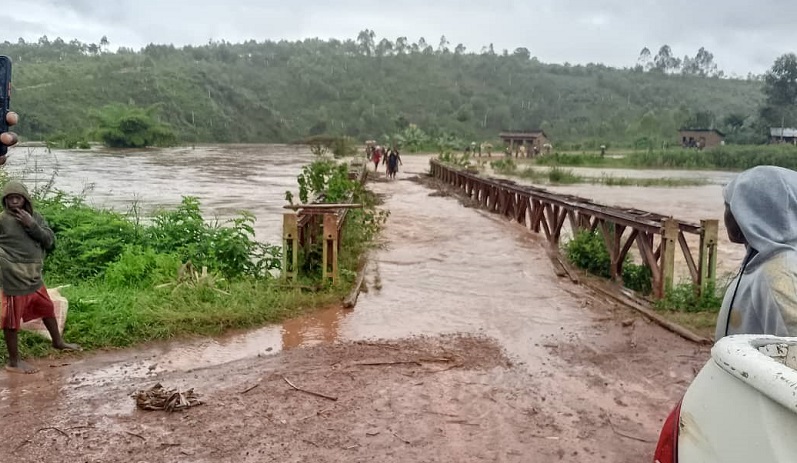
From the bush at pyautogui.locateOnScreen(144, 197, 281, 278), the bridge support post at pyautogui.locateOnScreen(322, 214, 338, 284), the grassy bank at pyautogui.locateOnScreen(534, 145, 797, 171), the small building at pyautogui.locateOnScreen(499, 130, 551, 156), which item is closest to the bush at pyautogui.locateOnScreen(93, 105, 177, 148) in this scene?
the small building at pyautogui.locateOnScreen(499, 130, 551, 156)

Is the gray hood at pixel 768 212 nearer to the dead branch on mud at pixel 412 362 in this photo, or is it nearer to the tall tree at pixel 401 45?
the dead branch on mud at pixel 412 362

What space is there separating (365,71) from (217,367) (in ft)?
398

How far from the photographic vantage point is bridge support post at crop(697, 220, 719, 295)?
819 cm

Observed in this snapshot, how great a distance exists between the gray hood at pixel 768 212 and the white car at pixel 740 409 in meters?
0.64

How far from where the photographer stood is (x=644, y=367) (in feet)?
20.6

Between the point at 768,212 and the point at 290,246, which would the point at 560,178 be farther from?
the point at 768,212

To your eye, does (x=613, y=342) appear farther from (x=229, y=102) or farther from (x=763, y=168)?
(x=229, y=102)

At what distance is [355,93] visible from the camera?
10962 cm

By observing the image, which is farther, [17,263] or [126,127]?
[126,127]

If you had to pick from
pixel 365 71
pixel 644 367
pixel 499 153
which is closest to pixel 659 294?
pixel 644 367

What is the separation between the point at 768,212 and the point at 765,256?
7.0 inches

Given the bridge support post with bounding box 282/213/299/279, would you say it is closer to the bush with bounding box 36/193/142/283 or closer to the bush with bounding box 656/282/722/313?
the bush with bounding box 36/193/142/283

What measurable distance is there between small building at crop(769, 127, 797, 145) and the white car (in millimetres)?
68710

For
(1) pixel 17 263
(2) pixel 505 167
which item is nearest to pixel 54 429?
(1) pixel 17 263
